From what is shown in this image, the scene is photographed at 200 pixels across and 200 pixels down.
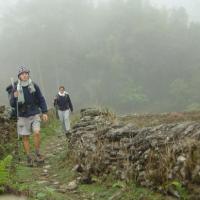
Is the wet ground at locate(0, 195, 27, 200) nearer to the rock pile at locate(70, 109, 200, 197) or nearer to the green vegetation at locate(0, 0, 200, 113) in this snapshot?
the rock pile at locate(70, 109, 200, 197)

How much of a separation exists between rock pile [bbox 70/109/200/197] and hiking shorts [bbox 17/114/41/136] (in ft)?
4.00

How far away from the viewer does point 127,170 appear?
25.8 feet

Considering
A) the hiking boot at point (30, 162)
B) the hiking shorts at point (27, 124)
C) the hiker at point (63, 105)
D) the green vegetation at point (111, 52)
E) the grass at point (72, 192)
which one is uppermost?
the green vegetation at point (111, 52)

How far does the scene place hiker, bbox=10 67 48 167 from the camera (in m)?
10.6

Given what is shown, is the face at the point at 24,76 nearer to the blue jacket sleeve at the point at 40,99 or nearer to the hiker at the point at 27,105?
the hiker at the point at 27,105

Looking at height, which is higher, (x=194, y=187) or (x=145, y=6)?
(x=145, y=6)

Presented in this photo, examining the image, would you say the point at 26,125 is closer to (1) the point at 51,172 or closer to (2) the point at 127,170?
(1) the point at 51,172

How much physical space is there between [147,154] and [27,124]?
160 inches

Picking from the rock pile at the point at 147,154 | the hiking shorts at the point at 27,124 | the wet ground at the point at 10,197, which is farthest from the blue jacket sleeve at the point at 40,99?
the wet ground at the point at 10,197

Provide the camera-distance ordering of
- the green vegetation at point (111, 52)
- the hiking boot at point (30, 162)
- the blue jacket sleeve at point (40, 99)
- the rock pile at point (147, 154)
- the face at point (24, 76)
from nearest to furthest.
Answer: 1. the rock pile at point (147, 154)
2. the hiking boot at point (30, 162)
3. the face at point (24, 76)
4. the blue jacket sleeve at point (40, 99)
5. the green vegetation at point (111, 52)

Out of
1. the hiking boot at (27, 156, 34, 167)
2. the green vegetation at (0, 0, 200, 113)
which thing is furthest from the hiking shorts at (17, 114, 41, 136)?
the green vegetation at (0, 0, 200, 113)

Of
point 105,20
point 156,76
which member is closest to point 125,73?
point 156,76

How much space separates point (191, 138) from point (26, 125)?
4764 mm

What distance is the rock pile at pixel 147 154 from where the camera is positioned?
6.98m
